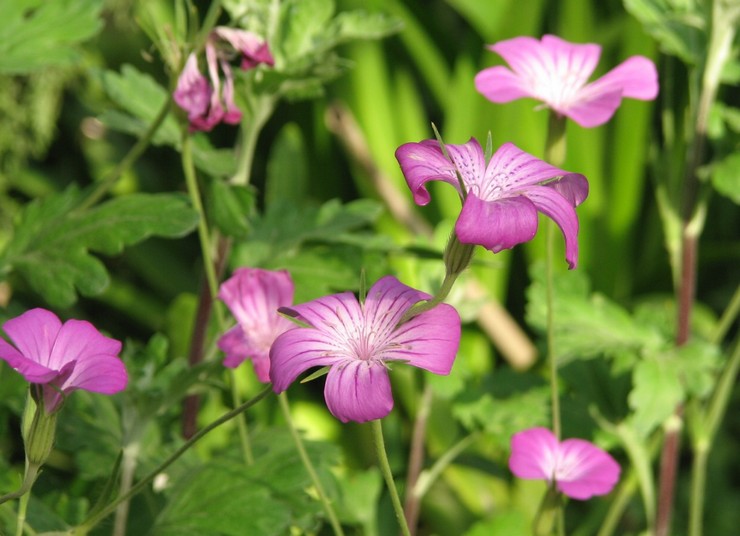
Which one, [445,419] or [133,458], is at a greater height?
[133,458]

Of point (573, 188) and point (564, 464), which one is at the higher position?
point (573, 188)

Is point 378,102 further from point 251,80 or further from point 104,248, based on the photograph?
point 104,248

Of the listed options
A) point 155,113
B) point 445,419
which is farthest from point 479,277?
point 155,113

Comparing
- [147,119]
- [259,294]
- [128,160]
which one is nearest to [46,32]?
[147,119]

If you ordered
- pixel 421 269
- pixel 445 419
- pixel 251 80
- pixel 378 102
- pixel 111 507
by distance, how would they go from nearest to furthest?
pixel 111 507
pixel 251 80
pixel 421 269
pixel 445 419
pixel 378 102

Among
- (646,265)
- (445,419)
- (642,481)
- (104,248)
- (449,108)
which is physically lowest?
(445,419)

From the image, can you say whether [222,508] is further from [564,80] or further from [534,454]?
[564,80]
